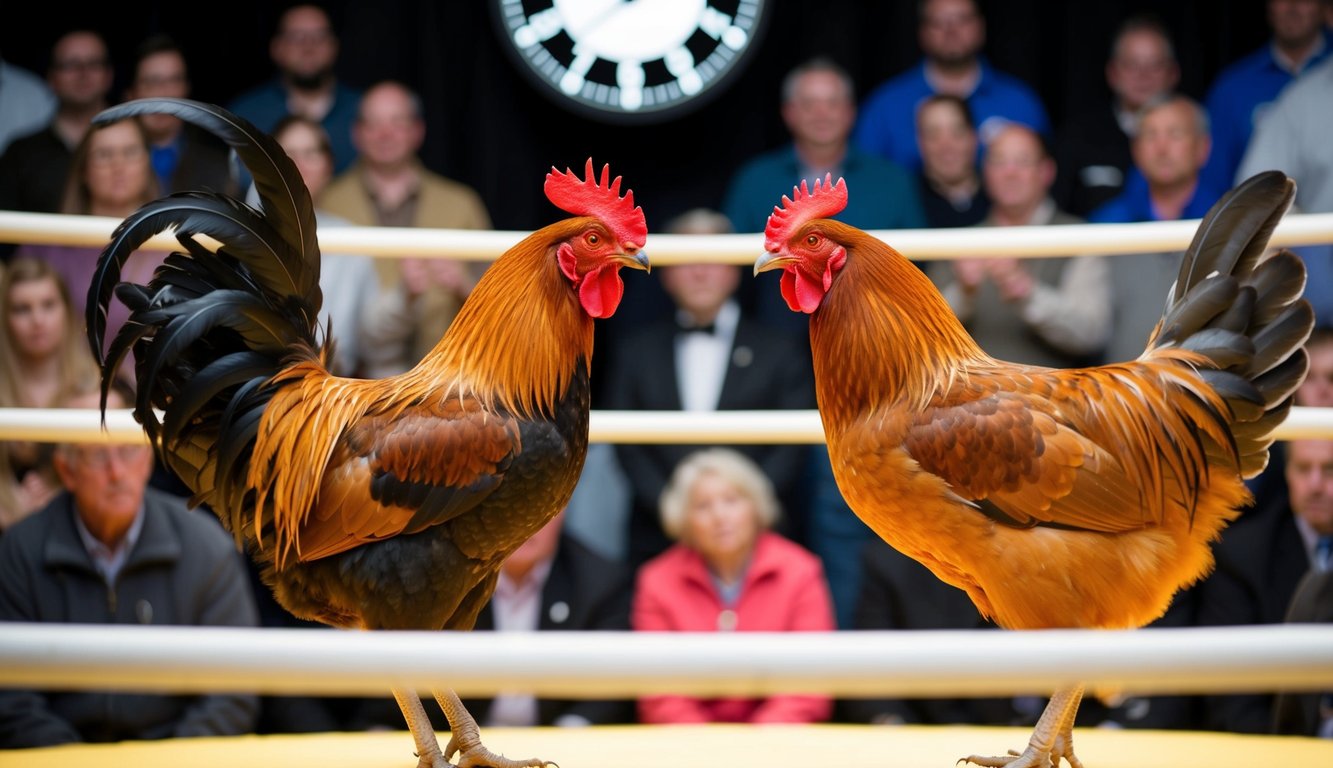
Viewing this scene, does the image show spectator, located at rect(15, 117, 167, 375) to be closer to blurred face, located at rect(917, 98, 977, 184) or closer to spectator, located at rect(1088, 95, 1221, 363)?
blurred face, located at rect(917, 98, 977, 184)

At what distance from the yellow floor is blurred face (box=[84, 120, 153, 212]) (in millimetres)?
2269

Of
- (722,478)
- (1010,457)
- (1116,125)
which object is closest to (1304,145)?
(1116,125)

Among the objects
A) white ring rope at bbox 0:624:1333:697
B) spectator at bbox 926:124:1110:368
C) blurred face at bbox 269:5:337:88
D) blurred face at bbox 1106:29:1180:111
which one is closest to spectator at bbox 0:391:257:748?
blurred face at bbox 269:5:337:88

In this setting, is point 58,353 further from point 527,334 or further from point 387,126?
point 527,334

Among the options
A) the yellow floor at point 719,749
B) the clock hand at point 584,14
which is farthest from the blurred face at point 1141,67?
the yellow floor at point 719,749

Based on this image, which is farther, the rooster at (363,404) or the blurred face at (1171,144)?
the blurred face at (1171,144)

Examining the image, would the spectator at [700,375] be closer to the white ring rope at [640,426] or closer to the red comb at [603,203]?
the white ring rope at [640,426]

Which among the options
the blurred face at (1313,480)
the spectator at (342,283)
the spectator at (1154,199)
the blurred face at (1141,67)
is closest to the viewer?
the blurred face at (1313,480)

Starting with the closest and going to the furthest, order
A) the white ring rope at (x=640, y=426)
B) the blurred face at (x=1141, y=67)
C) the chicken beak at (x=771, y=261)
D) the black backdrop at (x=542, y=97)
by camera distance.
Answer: the chicken beak at (x=771, y=261) < the white ring rope at (x=640, y=426) < the blurred face at (x=1141, y=67) < the black backdrop at (x=542, y=97)

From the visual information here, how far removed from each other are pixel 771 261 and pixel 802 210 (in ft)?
0.34

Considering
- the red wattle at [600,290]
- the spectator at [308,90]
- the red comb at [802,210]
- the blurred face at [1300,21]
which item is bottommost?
the red wattle at [600,290]

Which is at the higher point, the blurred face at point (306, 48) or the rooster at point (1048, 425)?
the blurred face at point (306, 48)

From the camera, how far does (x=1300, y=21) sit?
4453 mm

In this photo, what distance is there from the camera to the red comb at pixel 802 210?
153 cm
